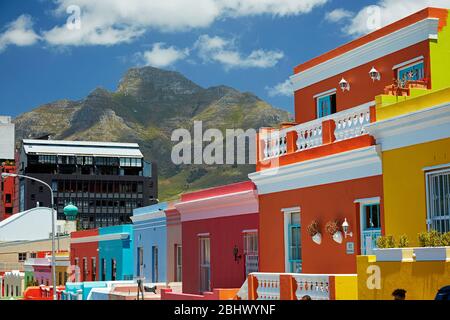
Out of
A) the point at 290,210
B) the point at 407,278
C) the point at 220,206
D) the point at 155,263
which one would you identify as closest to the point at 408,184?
the point at 407,278

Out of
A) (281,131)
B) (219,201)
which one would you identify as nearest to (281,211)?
(281,131)

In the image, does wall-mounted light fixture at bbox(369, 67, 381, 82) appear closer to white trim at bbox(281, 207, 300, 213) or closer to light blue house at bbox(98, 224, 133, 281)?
white trim at bbox(281, 207, 300, 213)

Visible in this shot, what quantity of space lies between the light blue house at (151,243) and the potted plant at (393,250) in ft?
55.5

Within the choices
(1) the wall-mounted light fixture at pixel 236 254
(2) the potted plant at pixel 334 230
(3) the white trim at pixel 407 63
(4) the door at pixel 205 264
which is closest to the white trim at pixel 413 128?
(2) the potted plant at pixel 334 230

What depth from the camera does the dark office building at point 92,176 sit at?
68.3 meters

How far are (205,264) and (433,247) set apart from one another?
44.6ft

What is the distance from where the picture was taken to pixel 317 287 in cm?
1539

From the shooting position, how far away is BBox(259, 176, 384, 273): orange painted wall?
16312 millimetres

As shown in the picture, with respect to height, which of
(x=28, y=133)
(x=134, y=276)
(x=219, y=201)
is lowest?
(x=134, y=276)

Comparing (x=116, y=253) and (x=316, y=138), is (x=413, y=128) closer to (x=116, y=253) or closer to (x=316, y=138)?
(x=316, y=138)

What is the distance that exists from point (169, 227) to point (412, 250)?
1755 cm

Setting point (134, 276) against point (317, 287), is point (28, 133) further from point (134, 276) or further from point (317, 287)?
point (317, 287)

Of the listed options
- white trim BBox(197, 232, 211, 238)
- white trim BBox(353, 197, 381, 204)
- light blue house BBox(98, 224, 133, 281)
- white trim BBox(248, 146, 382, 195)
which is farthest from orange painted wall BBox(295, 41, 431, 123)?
light blue house BBox(98, 224, 133, 281)

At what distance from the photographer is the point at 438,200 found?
13.8m
